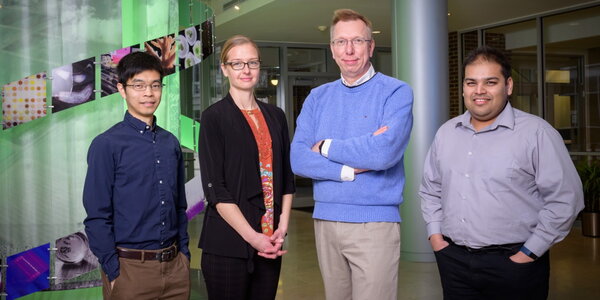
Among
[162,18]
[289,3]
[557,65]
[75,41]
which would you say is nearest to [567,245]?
[557,65]

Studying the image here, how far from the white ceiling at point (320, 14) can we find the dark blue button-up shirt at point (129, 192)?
598 centimetres

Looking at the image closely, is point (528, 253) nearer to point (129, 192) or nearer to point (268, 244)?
point (268, 244)

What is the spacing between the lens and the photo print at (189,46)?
4367 mm

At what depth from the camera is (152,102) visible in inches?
102

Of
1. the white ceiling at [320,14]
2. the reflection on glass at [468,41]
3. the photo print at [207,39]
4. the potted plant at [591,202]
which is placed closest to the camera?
the photo print at [207,39]

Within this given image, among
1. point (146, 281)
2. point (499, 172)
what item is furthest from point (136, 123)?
point (499, 172)

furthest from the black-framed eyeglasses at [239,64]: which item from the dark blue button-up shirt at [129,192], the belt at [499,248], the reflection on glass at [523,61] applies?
the reflection on glass at [523,61]

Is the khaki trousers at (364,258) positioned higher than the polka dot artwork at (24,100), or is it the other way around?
the polka dot artwork at (24,100)

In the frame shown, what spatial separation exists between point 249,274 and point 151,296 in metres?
0.39

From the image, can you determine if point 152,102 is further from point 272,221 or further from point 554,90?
point 554,90

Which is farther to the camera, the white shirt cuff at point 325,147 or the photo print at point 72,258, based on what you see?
the photo print at point 72,258

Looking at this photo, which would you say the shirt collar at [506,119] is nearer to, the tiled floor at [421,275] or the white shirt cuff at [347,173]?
the white shirt cuff at [347,173]

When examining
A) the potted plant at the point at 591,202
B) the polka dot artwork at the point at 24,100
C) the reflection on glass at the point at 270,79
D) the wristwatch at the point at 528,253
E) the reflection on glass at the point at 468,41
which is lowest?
the potted plant at the point at 591,202

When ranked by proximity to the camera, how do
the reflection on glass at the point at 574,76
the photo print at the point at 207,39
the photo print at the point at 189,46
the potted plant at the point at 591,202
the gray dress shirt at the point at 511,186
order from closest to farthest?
the gray dress shirt at the point at 511,186
the photo print at the point at 189,46
the photo print at the point at 207,39
the potted plant at the point at 591,202
the reflection on glass at the point at 574,76
